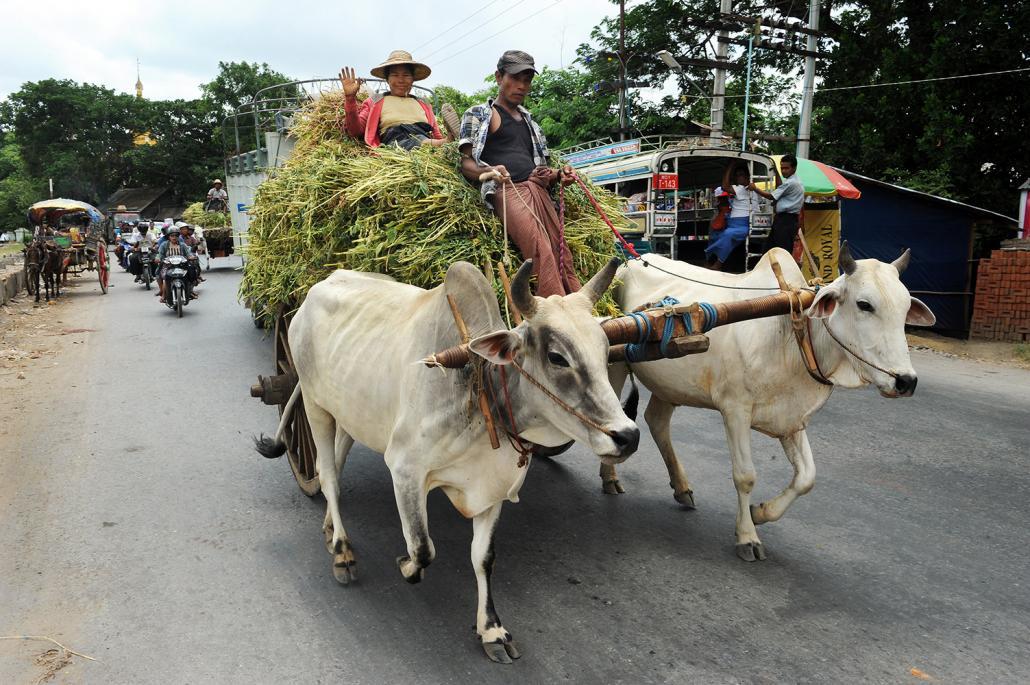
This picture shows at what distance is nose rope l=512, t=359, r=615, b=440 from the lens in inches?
101

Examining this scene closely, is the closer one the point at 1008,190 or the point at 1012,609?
the point at 1012,609

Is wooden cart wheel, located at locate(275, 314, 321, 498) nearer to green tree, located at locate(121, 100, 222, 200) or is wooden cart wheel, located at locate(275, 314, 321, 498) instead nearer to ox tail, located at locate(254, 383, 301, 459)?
ox tail, located at locate(254, 383, 301, 459)

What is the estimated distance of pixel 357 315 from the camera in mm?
3713

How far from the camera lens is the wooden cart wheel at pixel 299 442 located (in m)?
4.76

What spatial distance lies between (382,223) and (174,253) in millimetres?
10198

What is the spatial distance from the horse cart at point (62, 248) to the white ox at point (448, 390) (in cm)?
1360

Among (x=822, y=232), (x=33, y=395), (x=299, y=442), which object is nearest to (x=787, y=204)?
(x=822, y=232)

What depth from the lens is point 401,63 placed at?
19.0 ft

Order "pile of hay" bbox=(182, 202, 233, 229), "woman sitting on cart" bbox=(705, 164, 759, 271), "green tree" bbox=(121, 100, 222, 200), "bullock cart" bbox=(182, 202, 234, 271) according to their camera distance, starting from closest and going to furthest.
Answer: "woman sitting on cart" bbox=(705, 164, 759, 271), "bullock cart" bbox=(182, 202, 234, 271), "pile of hay" bbox=(182, 202, 233, 229), "green tree" bbox=(121, 100, 222, 200)

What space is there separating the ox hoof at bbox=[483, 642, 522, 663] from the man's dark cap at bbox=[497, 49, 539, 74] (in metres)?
2.90

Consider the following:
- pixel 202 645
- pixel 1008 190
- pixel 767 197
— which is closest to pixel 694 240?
pixel 767 197

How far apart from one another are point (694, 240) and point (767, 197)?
3.00 m

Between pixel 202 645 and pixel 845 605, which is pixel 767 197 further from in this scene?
pixel 202 645

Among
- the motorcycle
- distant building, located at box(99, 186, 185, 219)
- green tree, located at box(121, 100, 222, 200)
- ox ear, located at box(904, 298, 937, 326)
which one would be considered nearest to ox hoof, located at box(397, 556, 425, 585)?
ox ear, located at box(904, 298, 937, 326)
